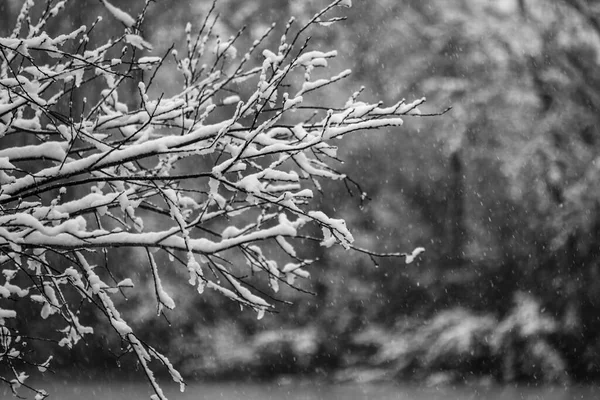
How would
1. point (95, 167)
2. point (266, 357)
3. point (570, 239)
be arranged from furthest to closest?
point (266, 357), point (570, 239), point (95, 167)

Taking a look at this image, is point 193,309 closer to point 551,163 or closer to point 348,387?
point 348,387

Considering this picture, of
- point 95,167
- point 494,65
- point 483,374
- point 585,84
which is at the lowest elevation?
point 95,167

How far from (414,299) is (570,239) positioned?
10.6 ft

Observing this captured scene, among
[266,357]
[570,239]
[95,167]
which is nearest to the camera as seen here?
[95,167]

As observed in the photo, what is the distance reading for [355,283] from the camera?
1258cm

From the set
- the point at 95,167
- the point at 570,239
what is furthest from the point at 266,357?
the point at 95,167

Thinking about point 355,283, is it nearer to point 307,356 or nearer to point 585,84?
point 307,356

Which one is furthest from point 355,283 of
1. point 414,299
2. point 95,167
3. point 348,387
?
point 95,167

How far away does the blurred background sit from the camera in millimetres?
11836

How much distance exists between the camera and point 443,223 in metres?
12.5

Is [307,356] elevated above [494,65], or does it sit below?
below

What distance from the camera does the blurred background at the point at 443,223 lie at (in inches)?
466

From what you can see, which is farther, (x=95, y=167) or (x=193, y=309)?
(x=193, y=309)

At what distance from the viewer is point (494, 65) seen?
1304 centimetres
